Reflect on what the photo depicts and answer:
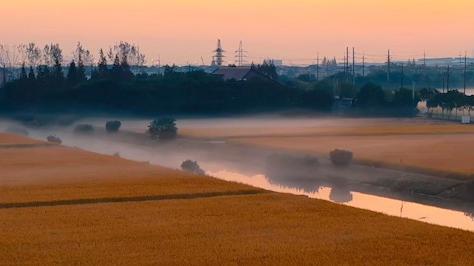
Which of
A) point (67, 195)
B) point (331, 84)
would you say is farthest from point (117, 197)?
point (331, 84)

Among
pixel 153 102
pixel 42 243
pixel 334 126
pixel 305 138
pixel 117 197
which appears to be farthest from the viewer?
pixel 153 102

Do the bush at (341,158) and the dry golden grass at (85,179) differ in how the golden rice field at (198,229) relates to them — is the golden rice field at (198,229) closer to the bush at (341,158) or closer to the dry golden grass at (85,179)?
the dry golden grass at (85,179)

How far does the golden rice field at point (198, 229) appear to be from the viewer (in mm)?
14133

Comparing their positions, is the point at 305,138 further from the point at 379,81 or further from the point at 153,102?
the point at 379,81

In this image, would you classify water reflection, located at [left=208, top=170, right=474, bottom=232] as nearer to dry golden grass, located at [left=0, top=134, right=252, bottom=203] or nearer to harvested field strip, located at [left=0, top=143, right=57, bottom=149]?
dry golden grass, located at [left=0, top=134, right=252, bottom=203]

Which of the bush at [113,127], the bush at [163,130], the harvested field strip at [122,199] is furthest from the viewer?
the bush at [113,127]

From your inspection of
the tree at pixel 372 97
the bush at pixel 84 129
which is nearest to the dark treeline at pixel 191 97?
the tree at pixel 372 97

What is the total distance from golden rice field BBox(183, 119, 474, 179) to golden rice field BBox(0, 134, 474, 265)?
32.4 ft

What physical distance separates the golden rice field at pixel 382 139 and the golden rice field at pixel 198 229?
32.4 feet

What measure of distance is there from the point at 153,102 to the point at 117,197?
42750 mm

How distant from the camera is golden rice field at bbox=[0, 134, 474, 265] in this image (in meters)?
14.1

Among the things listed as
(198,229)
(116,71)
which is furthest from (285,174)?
(116,71)

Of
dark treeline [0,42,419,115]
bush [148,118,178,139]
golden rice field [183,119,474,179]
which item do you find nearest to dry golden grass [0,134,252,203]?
golden rice field [183,119,474,179]

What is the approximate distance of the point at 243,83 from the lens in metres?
63.7
